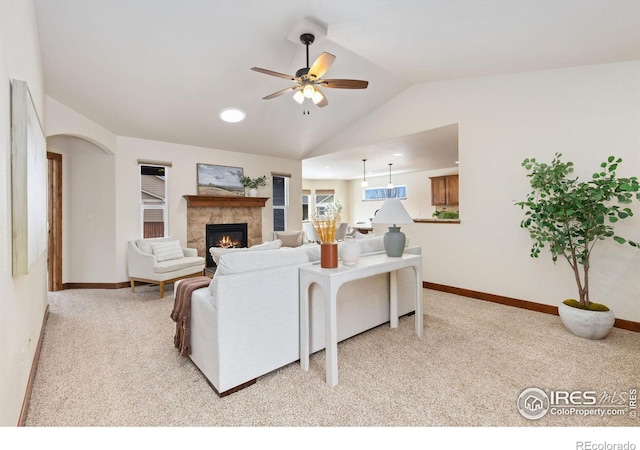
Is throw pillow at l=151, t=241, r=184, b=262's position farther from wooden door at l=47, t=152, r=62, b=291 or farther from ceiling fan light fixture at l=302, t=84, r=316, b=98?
ceiling fan light fixture at l=302, t=84, r=316, b=98

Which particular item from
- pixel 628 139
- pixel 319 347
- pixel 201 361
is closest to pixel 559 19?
pixel 628 139

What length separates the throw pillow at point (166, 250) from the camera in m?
4.44

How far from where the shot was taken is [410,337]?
279cm

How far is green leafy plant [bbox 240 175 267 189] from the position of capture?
6.03 m

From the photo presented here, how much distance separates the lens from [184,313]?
228cm

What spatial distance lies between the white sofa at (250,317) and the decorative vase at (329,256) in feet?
0.59

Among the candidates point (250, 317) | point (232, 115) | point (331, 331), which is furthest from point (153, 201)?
point (331, 331)

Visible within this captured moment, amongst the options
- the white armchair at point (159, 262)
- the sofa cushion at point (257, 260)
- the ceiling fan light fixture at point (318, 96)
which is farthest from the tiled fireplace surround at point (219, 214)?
the sofa cushion at point (257, 260)

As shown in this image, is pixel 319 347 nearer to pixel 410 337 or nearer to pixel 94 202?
pixel 410 337

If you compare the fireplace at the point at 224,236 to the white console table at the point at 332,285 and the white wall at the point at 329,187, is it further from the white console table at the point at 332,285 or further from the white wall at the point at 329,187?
the white wall at the point at 329,187

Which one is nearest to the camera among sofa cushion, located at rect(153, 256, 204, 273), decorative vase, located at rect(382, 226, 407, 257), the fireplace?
decorative vase, located at rect(382, 226, 407, 257)

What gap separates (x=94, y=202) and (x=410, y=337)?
4.88m

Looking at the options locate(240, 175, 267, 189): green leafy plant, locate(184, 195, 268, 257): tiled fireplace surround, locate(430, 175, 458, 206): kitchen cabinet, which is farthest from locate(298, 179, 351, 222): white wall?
locate(184, 195, 268, 257): tiled fireplace surround

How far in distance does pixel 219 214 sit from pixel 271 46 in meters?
3.31
